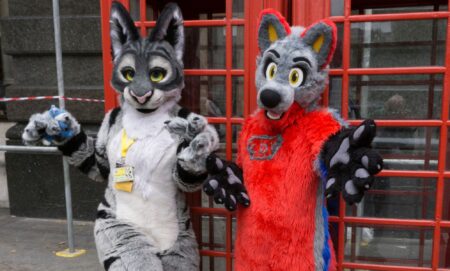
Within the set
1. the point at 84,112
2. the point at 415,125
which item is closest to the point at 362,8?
the point at 415,125

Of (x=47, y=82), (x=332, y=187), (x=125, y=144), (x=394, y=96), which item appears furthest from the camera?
(x=47, y=82)

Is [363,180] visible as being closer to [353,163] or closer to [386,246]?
[353,163]

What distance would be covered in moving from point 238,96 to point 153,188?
0.76m

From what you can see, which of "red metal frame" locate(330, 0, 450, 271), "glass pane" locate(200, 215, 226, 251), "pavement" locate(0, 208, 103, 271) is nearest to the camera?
"red metal frame" locate(330, 0, 450, 271)

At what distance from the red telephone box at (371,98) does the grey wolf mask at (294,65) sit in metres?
0.32

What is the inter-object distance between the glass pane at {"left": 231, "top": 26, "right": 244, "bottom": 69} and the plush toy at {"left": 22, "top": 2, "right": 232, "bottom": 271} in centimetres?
33

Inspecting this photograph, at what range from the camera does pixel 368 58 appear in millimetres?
2705

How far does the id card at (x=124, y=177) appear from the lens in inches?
93.7

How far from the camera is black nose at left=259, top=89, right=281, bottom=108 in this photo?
1.92 m

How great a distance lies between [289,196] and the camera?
204 centimetres

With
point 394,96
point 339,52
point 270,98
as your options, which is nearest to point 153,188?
point 270,98

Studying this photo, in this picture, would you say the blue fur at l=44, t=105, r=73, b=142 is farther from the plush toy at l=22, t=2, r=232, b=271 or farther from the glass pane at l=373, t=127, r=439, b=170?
the glass pane at l=373, t=127, r=439, b=170

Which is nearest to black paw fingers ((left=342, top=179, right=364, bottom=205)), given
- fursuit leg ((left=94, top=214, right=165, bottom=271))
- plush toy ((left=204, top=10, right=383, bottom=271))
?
plush toy ((left=204, top=10, right=383, bottom=271))

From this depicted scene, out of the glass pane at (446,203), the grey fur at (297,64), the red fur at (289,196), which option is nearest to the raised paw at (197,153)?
the red fur at (289,196)
